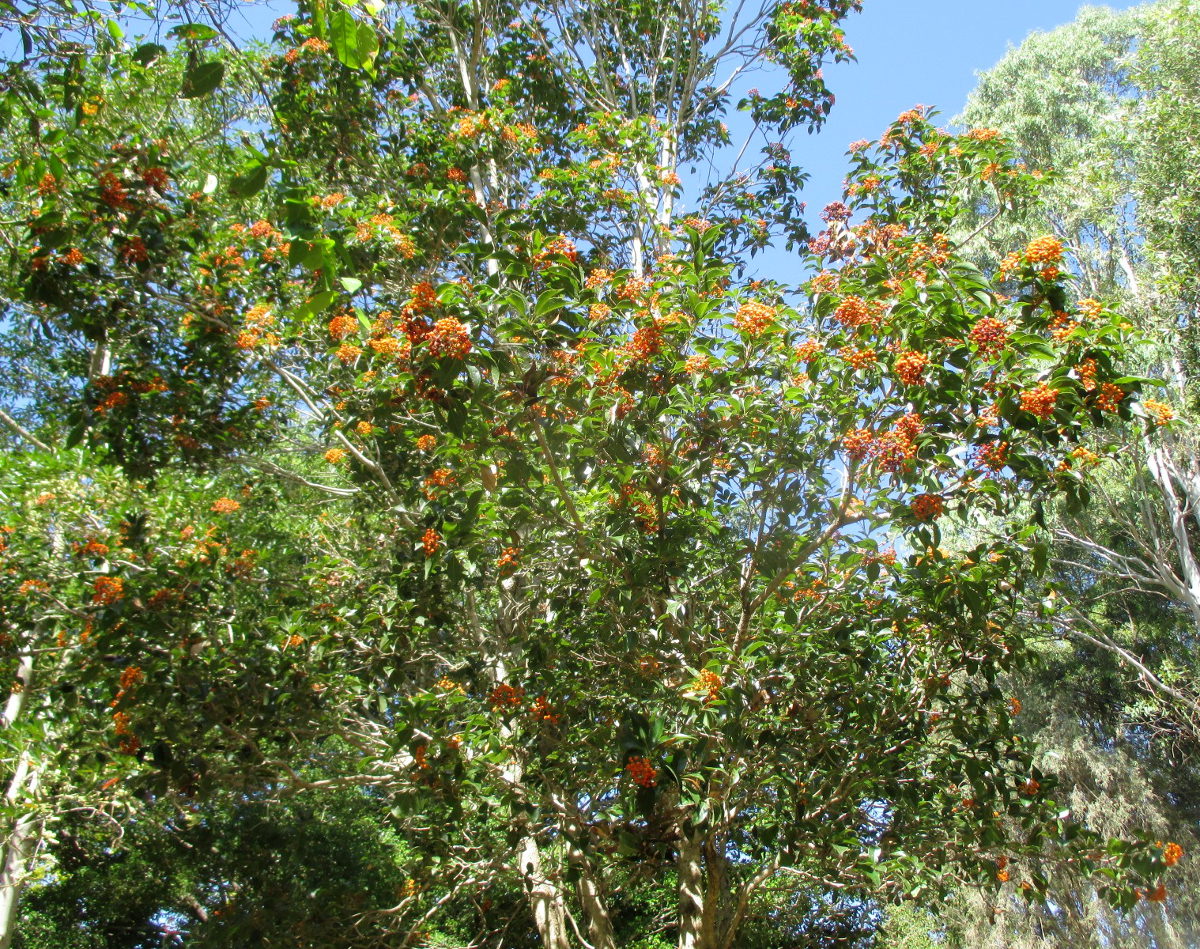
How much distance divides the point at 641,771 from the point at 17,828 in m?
4.66

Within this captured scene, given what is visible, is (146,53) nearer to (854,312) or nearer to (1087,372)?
(854,312)

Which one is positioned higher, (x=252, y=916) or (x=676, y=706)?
(x=676, y=706)

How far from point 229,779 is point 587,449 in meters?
2.49

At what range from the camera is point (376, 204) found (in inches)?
202

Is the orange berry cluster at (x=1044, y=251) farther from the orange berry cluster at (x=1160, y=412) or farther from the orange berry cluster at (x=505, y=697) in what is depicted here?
the orange berry cluster at (x=505, y=697)

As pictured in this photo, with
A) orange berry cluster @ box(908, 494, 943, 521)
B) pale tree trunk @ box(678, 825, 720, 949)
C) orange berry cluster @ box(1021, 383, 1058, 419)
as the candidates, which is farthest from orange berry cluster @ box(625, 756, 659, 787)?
orange berry cluster @ box(1021, 383, 1058, 419)

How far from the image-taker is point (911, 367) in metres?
2.85

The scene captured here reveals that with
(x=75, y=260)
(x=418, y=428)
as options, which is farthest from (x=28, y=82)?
(x=418, y=428)

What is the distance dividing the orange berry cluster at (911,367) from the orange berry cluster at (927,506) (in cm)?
41

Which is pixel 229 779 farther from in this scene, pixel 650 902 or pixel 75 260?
pixel 650 902

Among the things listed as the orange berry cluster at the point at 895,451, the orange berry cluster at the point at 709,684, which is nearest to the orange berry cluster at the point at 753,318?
the orange berry cluster at the point at 895,451

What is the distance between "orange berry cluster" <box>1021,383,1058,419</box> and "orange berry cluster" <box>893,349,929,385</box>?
1.10 ft

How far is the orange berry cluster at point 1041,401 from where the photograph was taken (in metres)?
2.66

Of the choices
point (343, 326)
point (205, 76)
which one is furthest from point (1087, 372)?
point (343, 326)
